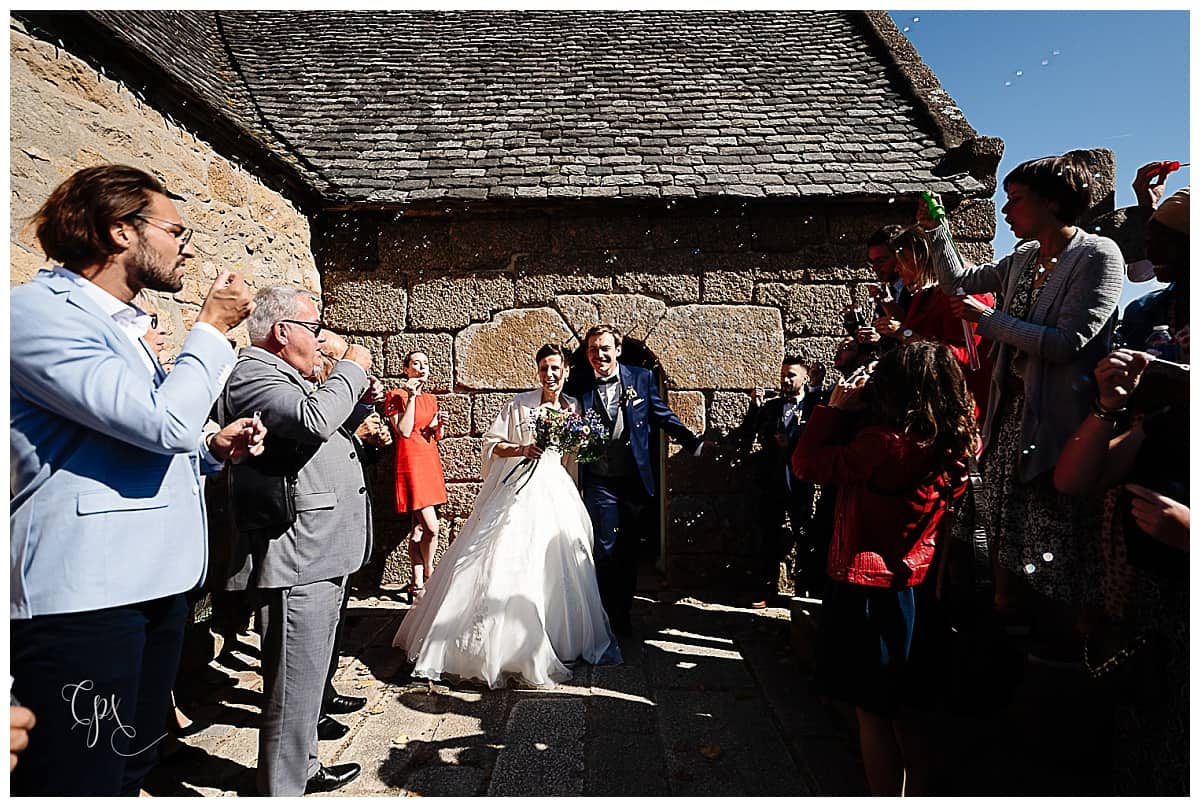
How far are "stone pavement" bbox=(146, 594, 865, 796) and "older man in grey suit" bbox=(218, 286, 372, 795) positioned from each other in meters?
0.56

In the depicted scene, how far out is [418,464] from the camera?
222 inches

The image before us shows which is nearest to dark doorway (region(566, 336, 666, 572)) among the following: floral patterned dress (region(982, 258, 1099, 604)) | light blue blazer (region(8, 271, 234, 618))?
floral patterned dress (region(982, 258, 1099, 604))

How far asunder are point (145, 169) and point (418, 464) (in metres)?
2.85

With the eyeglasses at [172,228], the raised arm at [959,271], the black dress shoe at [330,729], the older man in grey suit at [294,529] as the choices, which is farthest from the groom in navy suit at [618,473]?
the eyeglasses at [172,228]

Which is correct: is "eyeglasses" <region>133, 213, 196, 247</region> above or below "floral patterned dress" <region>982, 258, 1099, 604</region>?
above

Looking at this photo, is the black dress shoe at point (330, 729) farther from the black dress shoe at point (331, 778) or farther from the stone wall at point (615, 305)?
the stone wall at point (615, 305)

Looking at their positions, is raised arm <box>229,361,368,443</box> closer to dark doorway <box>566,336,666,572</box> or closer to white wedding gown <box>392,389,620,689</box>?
white wedding gown <box>392,389,620,689</box>

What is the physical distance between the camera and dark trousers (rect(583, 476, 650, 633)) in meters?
4.75

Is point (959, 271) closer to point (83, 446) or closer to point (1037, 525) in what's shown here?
point (1037, 525)

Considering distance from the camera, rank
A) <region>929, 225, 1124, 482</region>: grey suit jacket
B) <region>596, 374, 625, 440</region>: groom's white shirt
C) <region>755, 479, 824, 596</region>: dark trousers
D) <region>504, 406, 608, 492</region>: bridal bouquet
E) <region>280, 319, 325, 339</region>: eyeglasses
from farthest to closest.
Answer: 1. <region>755, 479, 824, 596</region>: dark trousers
2. <region>596, 374, 625, 440</region>: groom's white shirt
3. <region>504, 406, 608, 492</region>: bridal bouquet
4. <region>280, 319, 325, 339</region>: eyeglasses
5. <region>929, 225, 1124, 482</region>: grey suit jacket

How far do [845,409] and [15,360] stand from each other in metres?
2.61

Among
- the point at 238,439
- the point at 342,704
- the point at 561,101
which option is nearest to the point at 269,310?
the point at 238,439

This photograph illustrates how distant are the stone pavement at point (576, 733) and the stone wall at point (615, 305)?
1678mm

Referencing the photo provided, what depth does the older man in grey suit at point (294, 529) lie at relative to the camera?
249 cm
